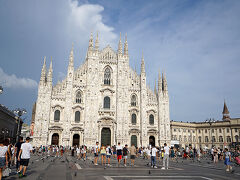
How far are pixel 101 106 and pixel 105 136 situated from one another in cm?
565

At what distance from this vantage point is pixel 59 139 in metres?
37.4

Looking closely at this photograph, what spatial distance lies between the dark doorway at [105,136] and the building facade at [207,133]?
24819 millimetres

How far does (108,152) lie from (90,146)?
21841mm

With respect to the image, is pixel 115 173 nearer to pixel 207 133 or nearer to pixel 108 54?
pixel 108 54

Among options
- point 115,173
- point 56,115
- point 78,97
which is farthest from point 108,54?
point 115,173

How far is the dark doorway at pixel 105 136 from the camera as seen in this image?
4003 cm

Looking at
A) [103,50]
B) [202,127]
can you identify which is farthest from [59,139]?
[202,127]

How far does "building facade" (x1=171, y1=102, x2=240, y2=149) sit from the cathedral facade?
19400mm

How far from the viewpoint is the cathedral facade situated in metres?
37.6

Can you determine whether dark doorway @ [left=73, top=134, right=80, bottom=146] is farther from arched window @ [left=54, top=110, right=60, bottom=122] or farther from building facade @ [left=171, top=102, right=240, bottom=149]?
building facade @ [left=171, top=102, right=240, bottom=149]

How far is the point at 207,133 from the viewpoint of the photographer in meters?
62.8

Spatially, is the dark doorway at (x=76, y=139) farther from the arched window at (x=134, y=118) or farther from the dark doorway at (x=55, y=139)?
the arched window at (x=134, y=118)

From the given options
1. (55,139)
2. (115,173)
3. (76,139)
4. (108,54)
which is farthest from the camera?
(108,54)

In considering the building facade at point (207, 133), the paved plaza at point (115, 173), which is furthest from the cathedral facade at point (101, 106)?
the paved plaza at point (115, 173)
